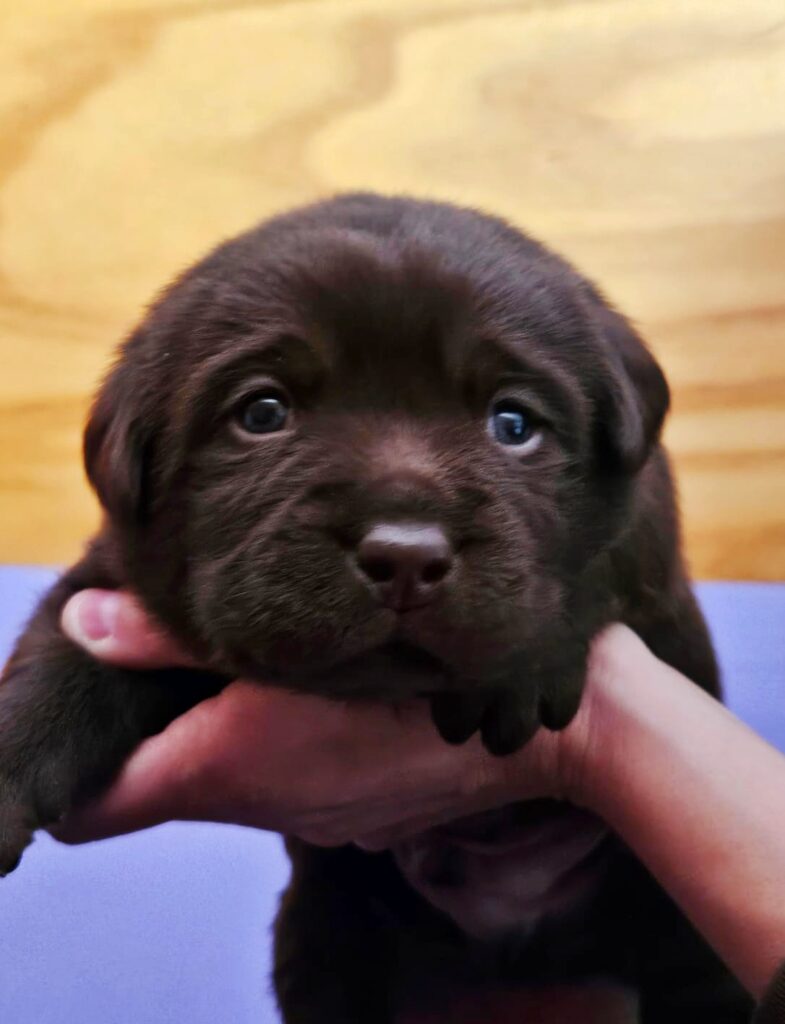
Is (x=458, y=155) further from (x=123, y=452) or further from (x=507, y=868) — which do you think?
(x=507, y=868)

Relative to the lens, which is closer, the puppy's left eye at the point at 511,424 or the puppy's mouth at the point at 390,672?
the puppy's mouth at the point at 390,672

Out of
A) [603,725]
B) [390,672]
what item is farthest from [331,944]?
[390,672]

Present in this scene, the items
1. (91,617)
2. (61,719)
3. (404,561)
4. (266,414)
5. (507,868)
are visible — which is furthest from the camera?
(507,868)

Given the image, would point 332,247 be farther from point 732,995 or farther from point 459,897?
point 732,995

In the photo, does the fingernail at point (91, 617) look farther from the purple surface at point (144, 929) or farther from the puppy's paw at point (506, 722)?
the puppy's paw at point (506, 722)

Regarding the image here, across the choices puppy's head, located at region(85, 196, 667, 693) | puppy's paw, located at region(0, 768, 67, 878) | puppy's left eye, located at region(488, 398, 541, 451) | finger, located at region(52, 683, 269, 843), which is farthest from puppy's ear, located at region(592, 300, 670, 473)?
puppy's paw, located at region(0, 768, 67, 878)

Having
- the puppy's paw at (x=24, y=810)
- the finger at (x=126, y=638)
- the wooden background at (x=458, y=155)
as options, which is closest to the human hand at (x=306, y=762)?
the finger at (x=126, y=638)

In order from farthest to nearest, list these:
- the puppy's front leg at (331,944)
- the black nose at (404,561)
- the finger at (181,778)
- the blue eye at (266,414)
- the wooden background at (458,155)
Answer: the wooden background at (458,155)
the puppy's front leg at (331,944)
the finger at (181,778)
the blue eye at (266,414)
the black nose at (404,561)
